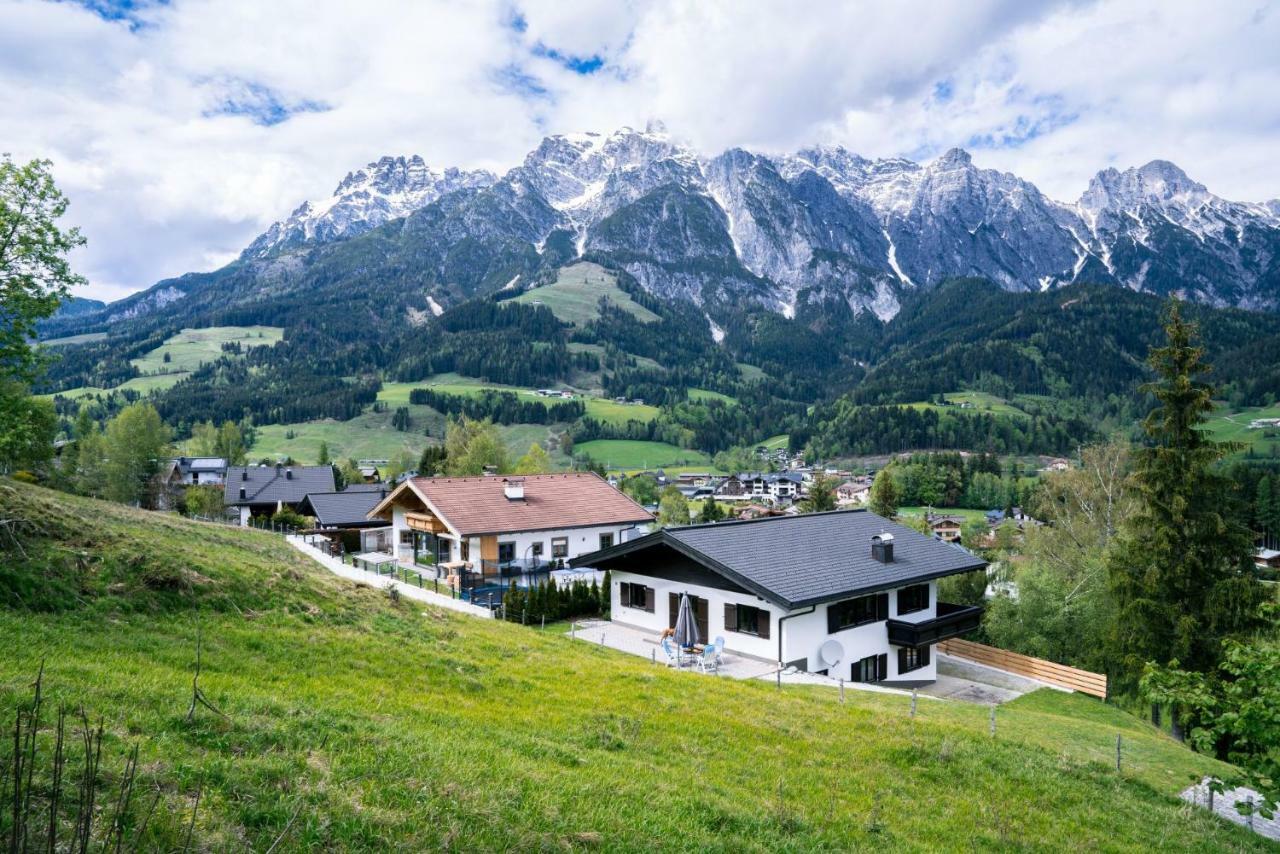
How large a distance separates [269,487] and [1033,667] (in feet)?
248

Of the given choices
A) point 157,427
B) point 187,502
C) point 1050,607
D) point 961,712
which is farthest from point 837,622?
point 157,427

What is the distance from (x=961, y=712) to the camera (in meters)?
20.1

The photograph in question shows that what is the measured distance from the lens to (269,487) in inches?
3132

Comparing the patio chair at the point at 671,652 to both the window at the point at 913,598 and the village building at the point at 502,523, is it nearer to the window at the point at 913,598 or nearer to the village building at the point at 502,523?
the window at the point at 913,598

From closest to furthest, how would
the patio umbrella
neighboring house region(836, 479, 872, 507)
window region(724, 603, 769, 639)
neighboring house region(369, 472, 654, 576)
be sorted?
the patio umbrella → window region(724, 603, 769, 639) → neighboring house region(369, 472, 654, 576) → neighboring house region(836, 479, 872, 507)

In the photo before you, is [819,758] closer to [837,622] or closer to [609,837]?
[609,837]

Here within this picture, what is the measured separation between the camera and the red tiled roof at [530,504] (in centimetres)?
4084

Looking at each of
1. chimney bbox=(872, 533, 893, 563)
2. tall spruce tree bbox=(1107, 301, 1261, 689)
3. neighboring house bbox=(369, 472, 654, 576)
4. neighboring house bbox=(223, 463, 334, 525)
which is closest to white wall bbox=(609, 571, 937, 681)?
chimney bbox=(872, 533, 893, 563)

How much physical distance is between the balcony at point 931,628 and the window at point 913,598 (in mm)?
800

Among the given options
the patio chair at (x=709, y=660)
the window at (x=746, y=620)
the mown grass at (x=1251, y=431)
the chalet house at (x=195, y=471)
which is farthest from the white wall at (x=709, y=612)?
the mown grass at (x=1251, y=431)

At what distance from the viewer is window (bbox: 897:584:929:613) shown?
3002 centimetres

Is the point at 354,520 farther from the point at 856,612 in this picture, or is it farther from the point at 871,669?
the point at 871,669

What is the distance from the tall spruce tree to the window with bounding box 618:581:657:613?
1720 cm

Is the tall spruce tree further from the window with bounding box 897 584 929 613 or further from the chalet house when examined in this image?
the chalet house
